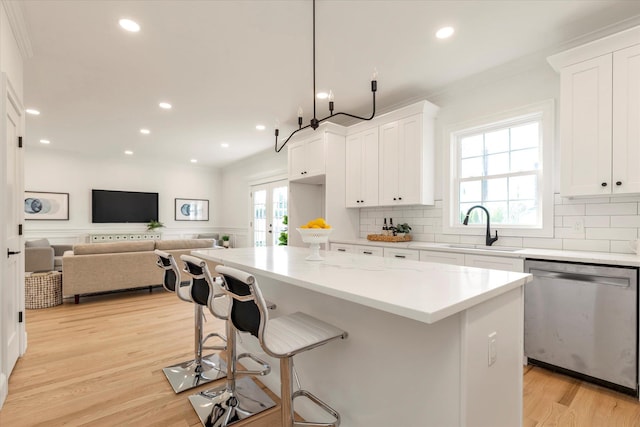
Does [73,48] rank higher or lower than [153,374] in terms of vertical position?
higher

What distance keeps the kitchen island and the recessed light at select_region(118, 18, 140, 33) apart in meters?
2.18

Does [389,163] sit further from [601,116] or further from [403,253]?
[601,116]

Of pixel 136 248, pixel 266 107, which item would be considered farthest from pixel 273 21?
pixel 136 248

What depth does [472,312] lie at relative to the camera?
3.72ft

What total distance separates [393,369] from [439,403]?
237 millimetres

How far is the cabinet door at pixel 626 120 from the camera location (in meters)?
2.21

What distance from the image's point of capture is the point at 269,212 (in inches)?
268

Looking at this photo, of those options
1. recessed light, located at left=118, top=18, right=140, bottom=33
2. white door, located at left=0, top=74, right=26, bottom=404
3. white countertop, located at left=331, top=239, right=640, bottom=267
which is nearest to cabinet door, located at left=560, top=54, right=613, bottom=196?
white countertop, located at left=331, top=239, right=640, bottom=267

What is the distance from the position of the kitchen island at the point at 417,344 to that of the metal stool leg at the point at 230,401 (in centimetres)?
39

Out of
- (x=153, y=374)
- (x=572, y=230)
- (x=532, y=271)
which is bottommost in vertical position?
(x=153, y=374)

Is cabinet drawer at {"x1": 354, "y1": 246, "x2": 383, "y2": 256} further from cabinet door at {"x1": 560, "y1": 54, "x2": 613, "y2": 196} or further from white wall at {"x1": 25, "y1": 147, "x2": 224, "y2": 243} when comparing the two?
white wall at {"x1": 25, "y1": 147, "x2": 224, "y2": 243}

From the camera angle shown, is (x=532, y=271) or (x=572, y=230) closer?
(x=532, y=271)

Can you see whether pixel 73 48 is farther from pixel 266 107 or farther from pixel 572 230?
pixel 572 230

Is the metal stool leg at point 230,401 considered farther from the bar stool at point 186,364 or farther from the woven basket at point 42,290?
the woven basket at point 42,290
